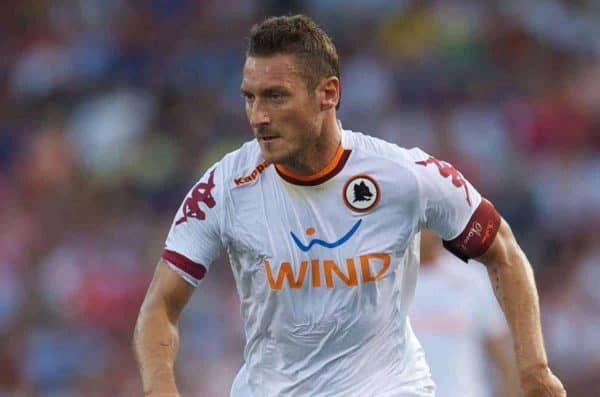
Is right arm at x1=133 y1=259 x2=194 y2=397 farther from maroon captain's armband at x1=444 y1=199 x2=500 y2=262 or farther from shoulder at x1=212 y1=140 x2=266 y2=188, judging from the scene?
maroon captain's armband at x1=444 y1=199 x2=500 y2=262

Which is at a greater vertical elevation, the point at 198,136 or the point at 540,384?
the point at 540,384

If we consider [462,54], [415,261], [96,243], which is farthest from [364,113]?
[415,261]

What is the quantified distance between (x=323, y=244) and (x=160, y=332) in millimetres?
695

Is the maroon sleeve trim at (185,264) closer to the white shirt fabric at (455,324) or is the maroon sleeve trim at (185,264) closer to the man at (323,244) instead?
the man at (323,244)

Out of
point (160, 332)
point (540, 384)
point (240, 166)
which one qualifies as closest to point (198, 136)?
point (240, 166)

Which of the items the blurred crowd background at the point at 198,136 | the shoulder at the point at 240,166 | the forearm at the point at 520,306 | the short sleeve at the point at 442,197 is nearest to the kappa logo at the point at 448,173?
the short sleeve at the point at 442,197

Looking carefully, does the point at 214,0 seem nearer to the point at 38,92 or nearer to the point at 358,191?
the point at 38,92

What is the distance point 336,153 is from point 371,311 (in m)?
0.62

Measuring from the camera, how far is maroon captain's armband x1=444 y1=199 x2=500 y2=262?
5820mm

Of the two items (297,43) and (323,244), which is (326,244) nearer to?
(323,244)

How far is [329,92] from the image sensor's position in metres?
5.79

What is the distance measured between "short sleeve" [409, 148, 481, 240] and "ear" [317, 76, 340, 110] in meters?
0.36

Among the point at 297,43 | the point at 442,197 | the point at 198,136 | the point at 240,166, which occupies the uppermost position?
the point at 297,43

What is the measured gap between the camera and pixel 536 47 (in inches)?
576
